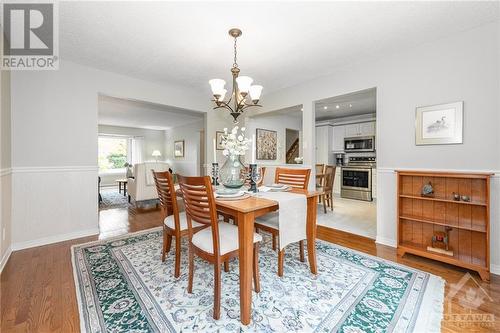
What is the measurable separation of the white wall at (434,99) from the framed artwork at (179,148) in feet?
21.1

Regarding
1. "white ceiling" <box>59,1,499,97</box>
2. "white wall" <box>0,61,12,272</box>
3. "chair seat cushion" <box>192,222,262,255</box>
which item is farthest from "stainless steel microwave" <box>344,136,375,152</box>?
"white wall" <box>0,61,12,272</box>

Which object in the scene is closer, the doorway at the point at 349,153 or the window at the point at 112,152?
the doorway at the point at 349,153

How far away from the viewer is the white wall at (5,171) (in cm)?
216

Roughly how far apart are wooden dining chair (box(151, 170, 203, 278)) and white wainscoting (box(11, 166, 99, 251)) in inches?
67.5

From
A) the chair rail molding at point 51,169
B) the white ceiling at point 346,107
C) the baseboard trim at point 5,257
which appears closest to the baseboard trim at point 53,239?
the baseboard trim at point 5,257

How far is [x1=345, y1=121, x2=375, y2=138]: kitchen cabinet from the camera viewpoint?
5984 mm

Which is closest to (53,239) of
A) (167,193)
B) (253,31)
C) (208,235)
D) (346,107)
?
(167,193)

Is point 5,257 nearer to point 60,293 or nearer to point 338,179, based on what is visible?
point 60,293

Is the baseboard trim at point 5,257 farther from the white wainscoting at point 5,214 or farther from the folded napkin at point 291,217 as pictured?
the folded napkin at point 291,217

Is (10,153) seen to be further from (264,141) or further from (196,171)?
(196,171)

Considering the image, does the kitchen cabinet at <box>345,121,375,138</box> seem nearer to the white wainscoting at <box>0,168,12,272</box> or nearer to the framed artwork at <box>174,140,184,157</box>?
the framed artwork at <box>174,140,184,157</box>

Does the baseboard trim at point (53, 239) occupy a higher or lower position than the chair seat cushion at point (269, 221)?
lower

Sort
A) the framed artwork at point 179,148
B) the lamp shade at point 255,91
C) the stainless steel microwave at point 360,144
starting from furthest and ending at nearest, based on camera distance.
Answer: the framed artwork at point 179,148 → the stainless steel microwave at point 360,144 → the lamp shade at point 255,91

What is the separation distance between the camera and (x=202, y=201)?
152cm
